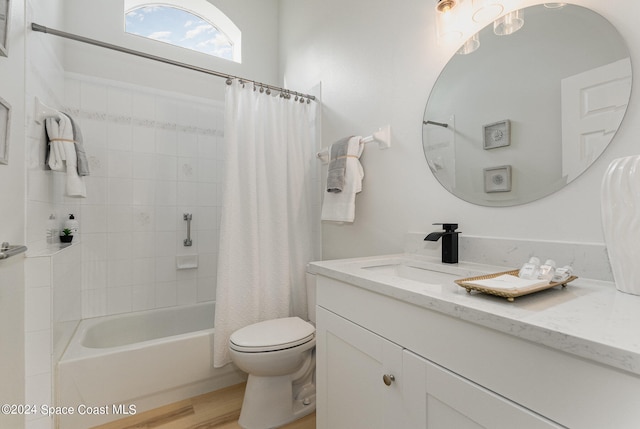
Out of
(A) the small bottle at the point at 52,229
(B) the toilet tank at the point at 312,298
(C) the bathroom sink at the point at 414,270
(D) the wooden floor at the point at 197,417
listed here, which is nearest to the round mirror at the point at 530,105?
(C) the bathroom sink at the point at 414,270

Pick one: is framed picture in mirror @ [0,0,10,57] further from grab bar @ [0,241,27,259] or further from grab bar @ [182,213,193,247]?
grab bar @ [182,213,193,247]

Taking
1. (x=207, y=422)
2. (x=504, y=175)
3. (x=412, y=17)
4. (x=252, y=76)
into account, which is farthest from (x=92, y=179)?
(x=504, y=175)

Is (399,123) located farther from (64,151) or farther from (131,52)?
(64,151)

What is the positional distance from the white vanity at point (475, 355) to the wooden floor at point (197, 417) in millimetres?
750

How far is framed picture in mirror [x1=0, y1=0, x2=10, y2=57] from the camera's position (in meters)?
1.07

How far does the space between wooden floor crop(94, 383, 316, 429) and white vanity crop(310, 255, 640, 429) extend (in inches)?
29.5

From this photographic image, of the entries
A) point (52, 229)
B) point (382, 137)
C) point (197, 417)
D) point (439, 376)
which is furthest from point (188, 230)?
point (439, 376)

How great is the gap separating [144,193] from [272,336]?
1599mm

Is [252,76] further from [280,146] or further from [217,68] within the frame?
[280,146]

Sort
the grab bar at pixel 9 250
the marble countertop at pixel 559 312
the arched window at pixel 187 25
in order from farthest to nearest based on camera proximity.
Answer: the arched window at pixel 187 25, the grab bar at pixel 9 250, the marble countertop at pixel 559 312

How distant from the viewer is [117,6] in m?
2.19

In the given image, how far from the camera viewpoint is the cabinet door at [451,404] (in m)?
0.55

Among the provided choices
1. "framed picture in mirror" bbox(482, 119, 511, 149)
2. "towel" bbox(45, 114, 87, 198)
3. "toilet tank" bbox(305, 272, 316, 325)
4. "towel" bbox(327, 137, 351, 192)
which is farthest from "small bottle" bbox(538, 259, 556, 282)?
"towel" bbox(45, 114, 87, 198)

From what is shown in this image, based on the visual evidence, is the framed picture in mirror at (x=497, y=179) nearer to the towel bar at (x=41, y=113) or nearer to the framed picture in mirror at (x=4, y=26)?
the framed picture in mirror at (x=4, y=26)
